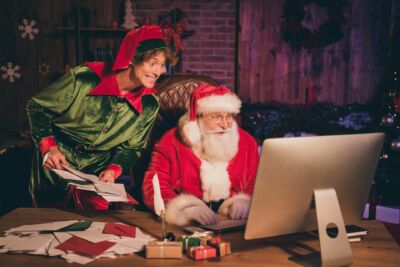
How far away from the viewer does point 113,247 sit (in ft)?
4.89

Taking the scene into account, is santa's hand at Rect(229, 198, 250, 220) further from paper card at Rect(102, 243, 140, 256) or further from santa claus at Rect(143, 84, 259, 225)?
paper card at Rect(102, 243, 140, 256)

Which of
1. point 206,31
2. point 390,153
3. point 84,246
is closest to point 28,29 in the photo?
point 206,31

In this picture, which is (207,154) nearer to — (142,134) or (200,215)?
(142,134)

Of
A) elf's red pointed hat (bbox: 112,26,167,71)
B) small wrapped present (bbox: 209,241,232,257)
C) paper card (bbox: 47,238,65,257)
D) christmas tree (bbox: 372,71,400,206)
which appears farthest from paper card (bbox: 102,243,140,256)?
christmas tree (bbox: 372,71,400,206)

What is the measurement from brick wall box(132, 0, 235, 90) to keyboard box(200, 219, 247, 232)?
12.5 ft

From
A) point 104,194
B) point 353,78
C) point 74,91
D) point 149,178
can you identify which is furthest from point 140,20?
point 104,194

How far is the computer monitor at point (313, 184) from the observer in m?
1.32

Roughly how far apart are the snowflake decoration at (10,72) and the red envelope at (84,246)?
14.7 feet

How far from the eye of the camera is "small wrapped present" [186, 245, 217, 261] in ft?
4.69

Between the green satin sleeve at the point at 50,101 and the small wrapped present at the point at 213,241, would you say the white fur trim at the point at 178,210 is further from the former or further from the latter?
the green satin sleeve at the point at 50,101

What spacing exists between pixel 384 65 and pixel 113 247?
4.82 m

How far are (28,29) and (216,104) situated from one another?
3945mm

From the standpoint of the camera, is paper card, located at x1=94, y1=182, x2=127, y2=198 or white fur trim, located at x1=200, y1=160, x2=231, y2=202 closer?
paper card, located at x1=94, y1=182, x2=127, y2=198

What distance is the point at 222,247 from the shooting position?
1.46 m
